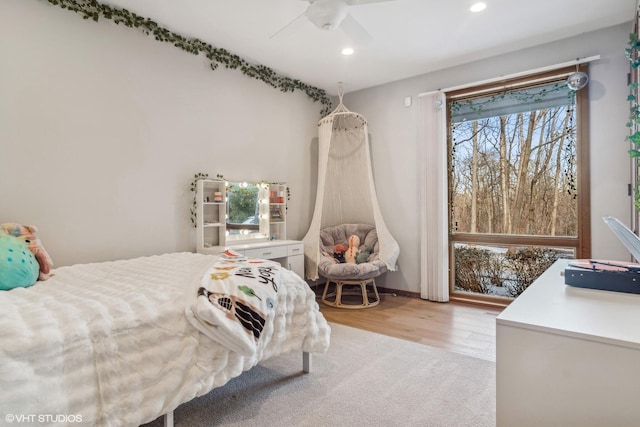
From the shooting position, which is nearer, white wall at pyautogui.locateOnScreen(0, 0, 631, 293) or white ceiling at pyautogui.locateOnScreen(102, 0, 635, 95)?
white wall at pyautogui.locateOnScreen(0, 0, 631, 293)

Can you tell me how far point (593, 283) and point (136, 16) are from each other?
12.2ft

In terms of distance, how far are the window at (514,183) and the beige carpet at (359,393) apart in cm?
175

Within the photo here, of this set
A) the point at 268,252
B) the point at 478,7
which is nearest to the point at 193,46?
the point at 268,252

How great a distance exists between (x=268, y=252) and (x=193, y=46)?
7.24 feet

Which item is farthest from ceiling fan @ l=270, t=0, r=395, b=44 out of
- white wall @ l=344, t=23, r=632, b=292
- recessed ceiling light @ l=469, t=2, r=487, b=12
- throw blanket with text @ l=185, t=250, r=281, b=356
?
white wall @ l=344, t=23, r=632, b=292

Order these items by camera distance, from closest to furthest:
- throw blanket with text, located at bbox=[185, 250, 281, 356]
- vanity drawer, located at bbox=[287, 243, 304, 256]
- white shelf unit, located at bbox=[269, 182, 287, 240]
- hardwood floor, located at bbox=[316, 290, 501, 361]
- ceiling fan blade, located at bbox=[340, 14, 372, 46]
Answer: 1. throw blanket with text, located at bbox=[185, 250, 281, 356]
2. ceiling fan blade, located at bbox=[340, 14, 372, 46]
3. hardwood floor, located at bbox=[316, 290, 501, 361]
4. vanity drawer, located at bbox=[287, 243, 304, 256]
5. white shelf unit, located at bbox=[269, 182, 287, 240]

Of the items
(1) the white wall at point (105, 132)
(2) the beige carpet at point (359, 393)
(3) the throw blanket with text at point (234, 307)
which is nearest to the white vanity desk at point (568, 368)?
(2) the beige carpet at point (359, 393)

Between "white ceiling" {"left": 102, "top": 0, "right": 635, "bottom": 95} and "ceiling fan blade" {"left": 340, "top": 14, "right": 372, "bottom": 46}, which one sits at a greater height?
"white ceiling" {"left": 102, "top": 0, "right": 635, "bottom": 95}

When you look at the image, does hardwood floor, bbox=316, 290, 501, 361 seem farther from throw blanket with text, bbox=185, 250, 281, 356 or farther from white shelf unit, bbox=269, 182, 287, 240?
throw blanket with text, bbox=185, 250, 281, 356

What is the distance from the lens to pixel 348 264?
3.88 metres

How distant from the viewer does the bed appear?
3.87 ft

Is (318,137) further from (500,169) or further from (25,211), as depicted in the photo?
(25,211)

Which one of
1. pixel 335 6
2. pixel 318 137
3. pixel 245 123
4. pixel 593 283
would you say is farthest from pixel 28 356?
pixel 318 137

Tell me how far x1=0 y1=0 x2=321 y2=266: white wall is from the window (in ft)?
8.77
